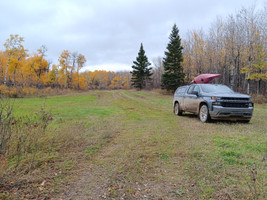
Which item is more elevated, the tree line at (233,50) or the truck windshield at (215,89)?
the tree line at (233,50)

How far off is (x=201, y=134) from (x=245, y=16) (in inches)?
1093

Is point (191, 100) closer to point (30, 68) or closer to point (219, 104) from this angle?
point (219, 104)

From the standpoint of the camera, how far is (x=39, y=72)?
45125 millimetres

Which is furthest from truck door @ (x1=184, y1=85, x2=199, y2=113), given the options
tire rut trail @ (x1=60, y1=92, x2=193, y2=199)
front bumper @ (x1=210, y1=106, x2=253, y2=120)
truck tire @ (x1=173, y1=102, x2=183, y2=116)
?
tire rut trail @ (x1=60, y1=92, x2=193, y2=199)

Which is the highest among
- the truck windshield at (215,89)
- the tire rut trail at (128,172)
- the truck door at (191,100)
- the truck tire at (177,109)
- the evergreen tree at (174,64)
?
the evergreen tree at (174,64)

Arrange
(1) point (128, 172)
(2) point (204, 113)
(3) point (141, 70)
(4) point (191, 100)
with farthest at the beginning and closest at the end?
(3) point (141, 70) < (4) point (191, 100) < (2) point (204, 113) < (1) point (128, 172)

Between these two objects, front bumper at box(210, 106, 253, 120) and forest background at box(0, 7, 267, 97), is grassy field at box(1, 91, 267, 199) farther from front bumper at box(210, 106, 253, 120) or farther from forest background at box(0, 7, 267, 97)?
forest background at box(0, 7, 267, 97)

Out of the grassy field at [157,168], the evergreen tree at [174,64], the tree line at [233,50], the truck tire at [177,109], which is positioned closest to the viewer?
the grassy field at [157,168]

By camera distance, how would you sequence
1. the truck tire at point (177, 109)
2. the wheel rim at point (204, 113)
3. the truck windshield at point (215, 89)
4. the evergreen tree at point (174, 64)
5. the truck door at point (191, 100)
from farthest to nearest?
the evergreen tree at point (174, 64), the truck tire at point (177, 109), the truck door at point (191, 100), the truck windshield at point (215, 89), the wheel rim at point (204, 113)

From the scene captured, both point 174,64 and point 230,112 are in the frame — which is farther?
point 174,64

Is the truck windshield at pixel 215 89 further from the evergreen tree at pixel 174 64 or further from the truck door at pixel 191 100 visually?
the evergreen tree at pixel 174 64

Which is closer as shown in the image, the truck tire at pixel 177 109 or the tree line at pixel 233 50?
the truck tire at pixel 177 109

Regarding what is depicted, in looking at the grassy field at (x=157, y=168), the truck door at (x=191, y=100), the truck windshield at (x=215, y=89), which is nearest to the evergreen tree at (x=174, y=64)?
the truck door at (x=191, y=100)

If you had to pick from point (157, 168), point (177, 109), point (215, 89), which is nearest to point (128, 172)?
point (157, 168)
